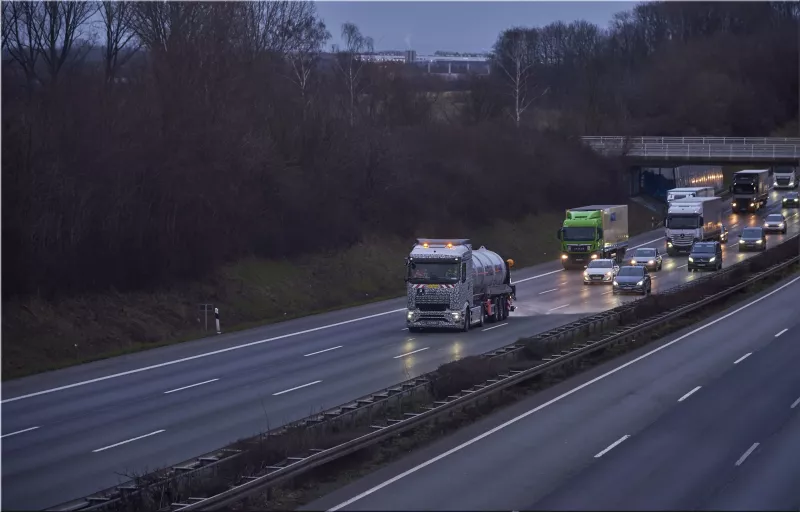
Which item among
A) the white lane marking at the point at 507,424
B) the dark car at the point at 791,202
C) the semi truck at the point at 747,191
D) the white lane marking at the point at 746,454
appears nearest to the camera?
the white lane marking at the point at 507,424

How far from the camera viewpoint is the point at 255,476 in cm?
1410

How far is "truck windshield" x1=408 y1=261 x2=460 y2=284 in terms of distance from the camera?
34.0 meters

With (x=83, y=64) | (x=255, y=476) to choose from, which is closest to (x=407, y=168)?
(x=83, y=64)

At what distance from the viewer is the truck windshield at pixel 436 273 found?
3398 centimetres

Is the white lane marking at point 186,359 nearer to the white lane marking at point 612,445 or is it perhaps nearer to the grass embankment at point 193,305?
the grass embankment at point 193,305

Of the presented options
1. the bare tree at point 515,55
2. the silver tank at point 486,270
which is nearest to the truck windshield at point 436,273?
the silver tank at point 486,270

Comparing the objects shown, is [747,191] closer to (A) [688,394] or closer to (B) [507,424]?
(A) [688,394]

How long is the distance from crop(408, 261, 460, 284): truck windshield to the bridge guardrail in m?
53.2

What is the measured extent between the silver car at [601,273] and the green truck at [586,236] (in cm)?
555

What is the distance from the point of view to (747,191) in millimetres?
83812

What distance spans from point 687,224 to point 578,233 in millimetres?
8831

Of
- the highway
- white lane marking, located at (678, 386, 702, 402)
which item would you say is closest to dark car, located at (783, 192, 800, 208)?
the highway

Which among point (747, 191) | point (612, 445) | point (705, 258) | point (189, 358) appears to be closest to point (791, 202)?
point (747, 191)

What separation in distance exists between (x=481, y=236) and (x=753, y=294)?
2287cm
